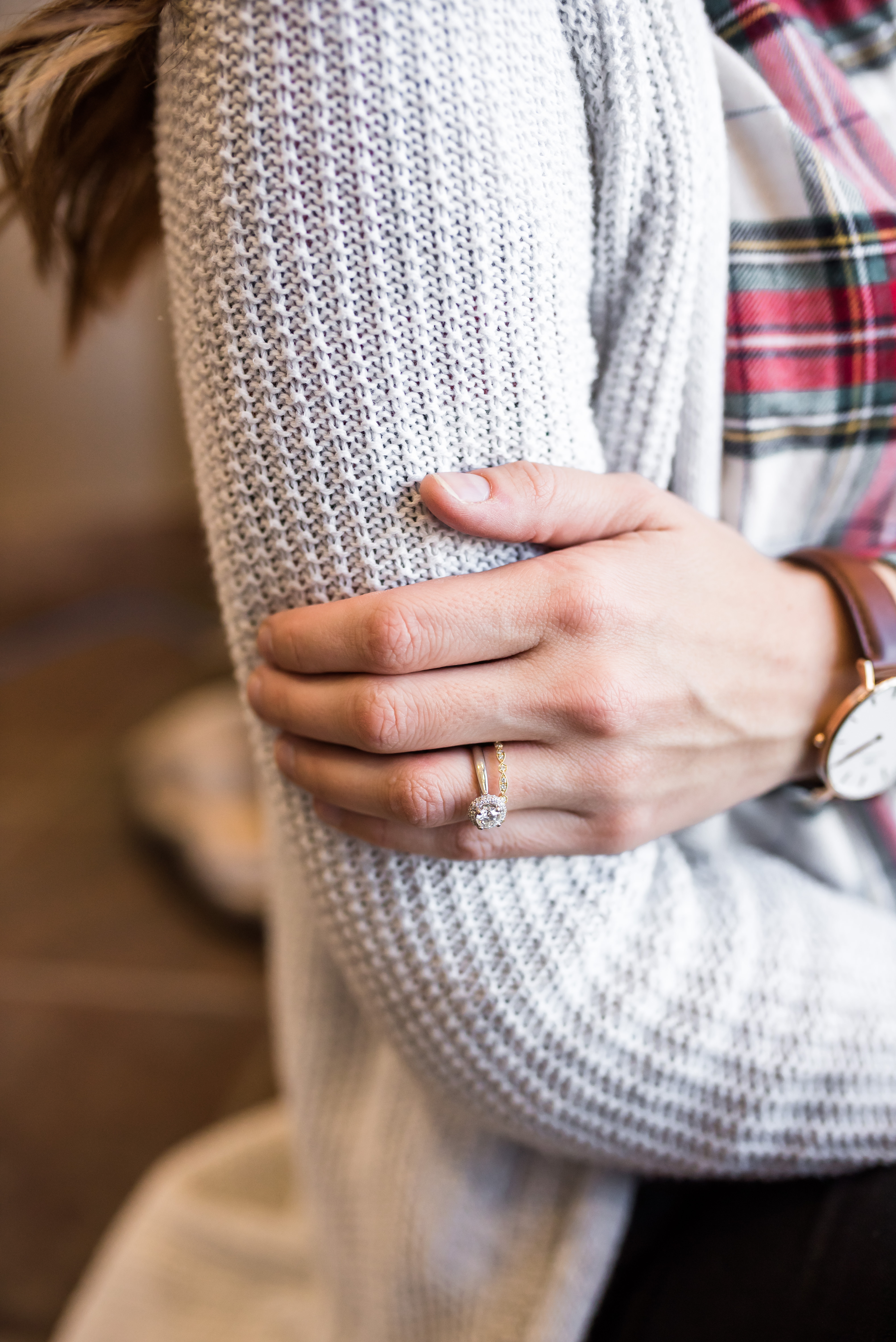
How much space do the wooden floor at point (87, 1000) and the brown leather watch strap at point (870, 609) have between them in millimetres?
911

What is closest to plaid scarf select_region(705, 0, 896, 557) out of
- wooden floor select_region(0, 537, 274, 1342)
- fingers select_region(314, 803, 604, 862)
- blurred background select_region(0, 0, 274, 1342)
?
fingers select_region(314, 803, 604, 862)

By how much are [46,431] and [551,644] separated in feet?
6.14

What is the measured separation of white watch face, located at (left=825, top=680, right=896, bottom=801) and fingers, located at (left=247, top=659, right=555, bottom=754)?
7.2 inches

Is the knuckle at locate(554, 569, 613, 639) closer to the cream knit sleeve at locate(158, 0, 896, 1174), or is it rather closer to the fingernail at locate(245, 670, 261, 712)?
the cream knit sleeve at locate(158, 0, 896, 1174)

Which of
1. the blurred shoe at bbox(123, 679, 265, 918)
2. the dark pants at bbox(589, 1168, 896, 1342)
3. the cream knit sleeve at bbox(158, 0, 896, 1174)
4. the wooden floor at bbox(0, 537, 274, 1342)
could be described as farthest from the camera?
the blurred shoe at bbox(123, 679, 265, 918)

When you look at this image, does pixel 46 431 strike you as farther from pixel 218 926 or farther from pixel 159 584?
pixel 218 926

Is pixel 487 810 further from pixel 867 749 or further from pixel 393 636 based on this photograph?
pixel 867 749

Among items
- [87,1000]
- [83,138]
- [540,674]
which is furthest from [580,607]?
[87,1000]

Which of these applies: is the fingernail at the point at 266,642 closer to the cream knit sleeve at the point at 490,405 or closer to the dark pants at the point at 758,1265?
the cream knit sleeve at the point at 490,405

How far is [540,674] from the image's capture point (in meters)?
0.39

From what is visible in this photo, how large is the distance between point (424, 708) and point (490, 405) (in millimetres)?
128

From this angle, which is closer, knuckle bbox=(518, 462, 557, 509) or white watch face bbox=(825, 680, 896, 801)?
knuckle bbox=(518, 462, 557, 509)

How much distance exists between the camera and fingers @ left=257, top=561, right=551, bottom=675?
0.37 metres

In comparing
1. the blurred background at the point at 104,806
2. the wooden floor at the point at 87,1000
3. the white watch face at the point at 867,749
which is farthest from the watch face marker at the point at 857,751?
the wooden floor at the point at 87,1000
